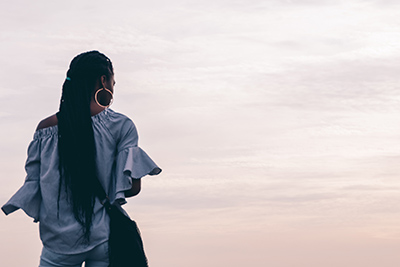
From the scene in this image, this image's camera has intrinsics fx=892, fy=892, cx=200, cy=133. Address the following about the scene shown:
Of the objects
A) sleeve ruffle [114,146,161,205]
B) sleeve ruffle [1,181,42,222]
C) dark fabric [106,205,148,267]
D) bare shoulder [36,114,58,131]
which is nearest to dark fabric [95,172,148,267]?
dark fabric [106,205,148,267]

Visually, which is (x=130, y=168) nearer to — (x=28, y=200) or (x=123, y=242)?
(x=123, y=242)

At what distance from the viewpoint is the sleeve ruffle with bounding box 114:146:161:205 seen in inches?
284

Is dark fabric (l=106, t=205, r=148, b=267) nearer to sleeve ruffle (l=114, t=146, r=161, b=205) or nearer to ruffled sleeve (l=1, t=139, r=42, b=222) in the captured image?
sleeve ruffle (l=114, t=146, r=161, b=205)

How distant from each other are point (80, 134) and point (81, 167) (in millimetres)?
276

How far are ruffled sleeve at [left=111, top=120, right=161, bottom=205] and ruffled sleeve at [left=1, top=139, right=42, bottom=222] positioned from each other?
0.68 m

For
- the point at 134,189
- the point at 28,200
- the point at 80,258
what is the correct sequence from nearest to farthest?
the point at 80,258
the point at 28,200
the point at 134,189

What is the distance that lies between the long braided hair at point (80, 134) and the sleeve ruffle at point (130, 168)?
205mm

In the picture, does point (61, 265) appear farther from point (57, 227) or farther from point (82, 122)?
point (82, 122)

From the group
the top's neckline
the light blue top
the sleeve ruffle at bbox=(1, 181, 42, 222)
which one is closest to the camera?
the light blue top

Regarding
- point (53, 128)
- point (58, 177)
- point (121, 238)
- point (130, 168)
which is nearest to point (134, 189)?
point (130, 168)

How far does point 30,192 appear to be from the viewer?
7324 mm

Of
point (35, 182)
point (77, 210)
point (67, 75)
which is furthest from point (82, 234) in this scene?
point (67, 75)

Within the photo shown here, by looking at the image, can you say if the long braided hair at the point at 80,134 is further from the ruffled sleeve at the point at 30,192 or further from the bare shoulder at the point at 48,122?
the ruffled sleeve at the point at 30,192

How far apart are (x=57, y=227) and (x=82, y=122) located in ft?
2.88
